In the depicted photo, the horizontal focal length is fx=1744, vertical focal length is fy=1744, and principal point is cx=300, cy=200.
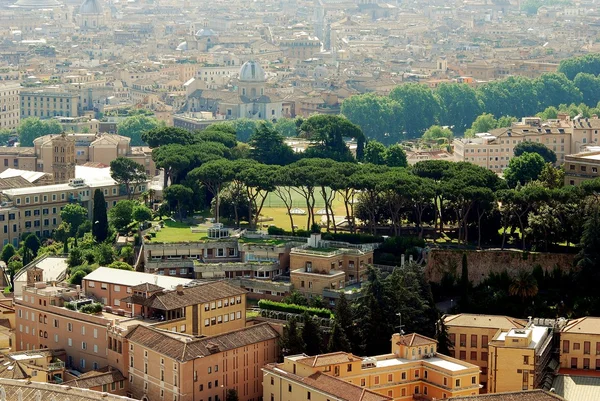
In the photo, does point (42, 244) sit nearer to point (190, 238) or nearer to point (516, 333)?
point (190, 238)

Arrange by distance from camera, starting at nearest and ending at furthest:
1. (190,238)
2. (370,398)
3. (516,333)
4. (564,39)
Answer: (370,398)
(516,333)
(190,238)
(564,39)

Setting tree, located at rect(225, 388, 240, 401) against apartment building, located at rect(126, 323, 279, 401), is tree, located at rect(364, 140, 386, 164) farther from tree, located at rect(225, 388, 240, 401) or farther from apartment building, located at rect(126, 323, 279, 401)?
tree, located at rect(225, 388, 240, 401)

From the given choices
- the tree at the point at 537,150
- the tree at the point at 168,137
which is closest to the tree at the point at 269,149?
the tree at the point at 168,137

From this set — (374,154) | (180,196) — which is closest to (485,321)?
(180,196)

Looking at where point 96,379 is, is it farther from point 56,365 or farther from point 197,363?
point 197,363

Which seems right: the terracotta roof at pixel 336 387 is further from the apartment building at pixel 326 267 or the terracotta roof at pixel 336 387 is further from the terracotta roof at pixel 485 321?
the apartment building at pixel 326 267

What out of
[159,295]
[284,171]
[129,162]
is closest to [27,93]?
[129,162]
